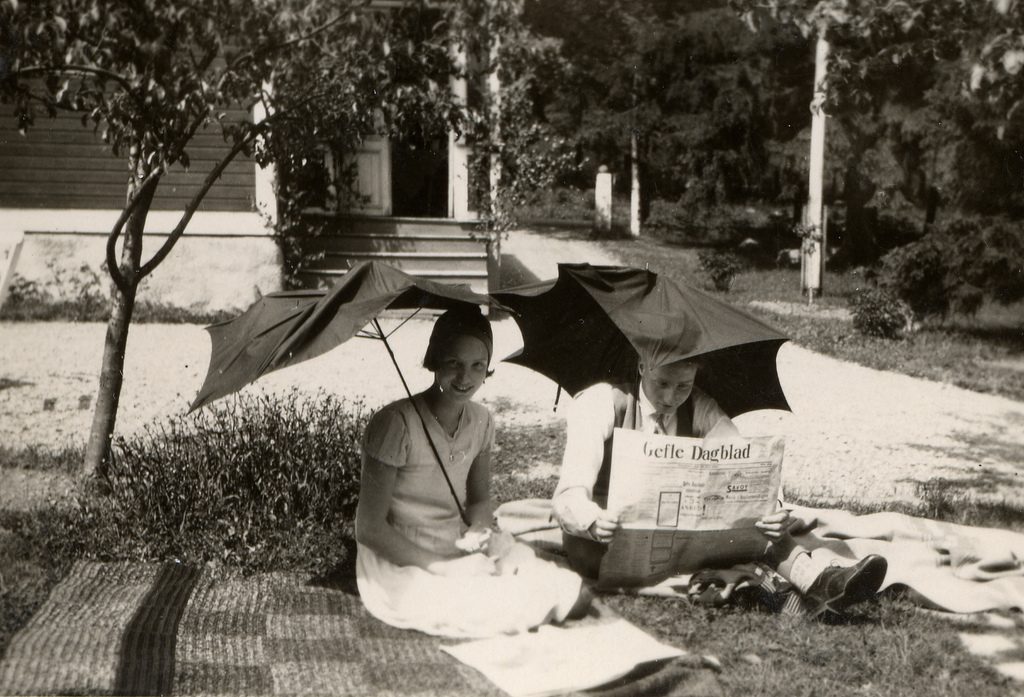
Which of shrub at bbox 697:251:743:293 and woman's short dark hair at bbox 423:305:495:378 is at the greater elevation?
woman's short dark hair at bbox 423:305:495:378

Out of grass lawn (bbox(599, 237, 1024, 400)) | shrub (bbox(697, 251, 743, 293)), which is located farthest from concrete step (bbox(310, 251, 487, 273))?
shrub (bbox(697, 251, 743, 293))

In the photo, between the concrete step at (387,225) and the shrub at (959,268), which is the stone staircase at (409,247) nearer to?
the concrete step at (387,225)

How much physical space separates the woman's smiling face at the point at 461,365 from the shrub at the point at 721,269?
12.2 metres

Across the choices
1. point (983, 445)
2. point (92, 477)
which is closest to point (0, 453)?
point (92, 477)

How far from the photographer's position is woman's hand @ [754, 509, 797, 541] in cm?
390

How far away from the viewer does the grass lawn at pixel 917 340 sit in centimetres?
1010

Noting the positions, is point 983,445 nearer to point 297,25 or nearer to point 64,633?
point 297,25

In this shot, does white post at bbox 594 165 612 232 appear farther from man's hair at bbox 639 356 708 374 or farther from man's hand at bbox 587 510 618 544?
man's hand at bbox 587 510 618 544

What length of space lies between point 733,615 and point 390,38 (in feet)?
11.0

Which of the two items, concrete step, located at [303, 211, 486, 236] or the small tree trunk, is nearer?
the small tree trunk

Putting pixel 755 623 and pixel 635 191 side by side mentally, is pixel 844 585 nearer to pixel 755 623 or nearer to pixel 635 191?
pixel 755 623

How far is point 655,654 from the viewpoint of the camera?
138 inches

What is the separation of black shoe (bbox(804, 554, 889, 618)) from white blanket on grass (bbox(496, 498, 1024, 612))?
31 centimetres

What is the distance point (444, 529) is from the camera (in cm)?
394
